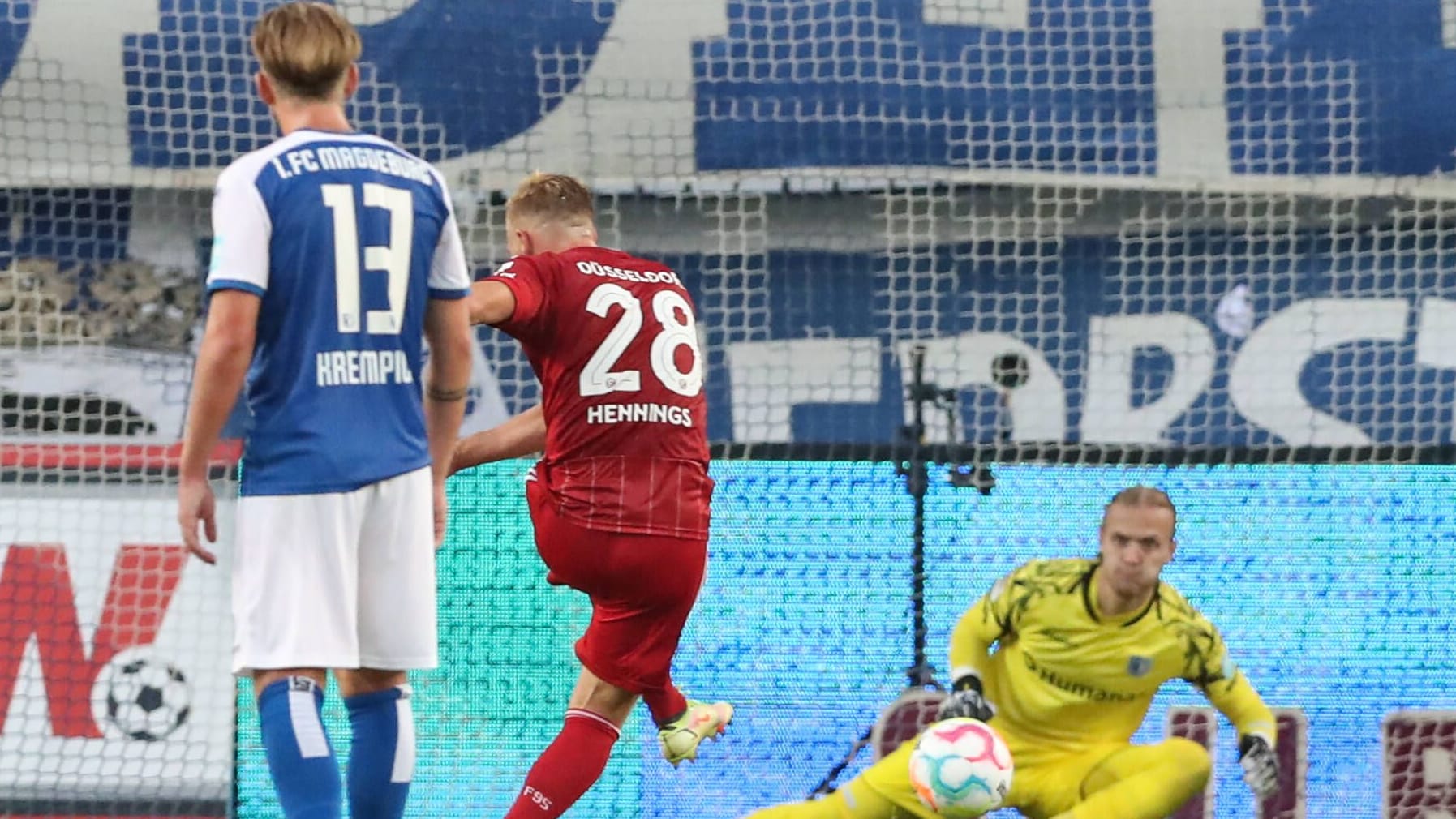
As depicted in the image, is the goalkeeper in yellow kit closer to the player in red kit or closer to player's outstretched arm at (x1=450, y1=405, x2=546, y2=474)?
the player in red kit

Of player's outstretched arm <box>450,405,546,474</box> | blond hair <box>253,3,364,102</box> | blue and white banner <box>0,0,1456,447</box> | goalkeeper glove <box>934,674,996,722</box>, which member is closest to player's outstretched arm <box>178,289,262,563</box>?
blond hair <box>253,3,364,102</box>

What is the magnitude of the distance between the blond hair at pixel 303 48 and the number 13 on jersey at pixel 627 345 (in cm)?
121

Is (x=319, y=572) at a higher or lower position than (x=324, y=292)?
lower

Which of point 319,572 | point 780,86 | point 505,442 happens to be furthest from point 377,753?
point 780,86

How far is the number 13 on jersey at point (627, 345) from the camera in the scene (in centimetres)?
419

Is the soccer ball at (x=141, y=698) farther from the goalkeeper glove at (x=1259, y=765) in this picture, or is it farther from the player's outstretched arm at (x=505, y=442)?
the goalkeeper glove at (x=1259, y=765)

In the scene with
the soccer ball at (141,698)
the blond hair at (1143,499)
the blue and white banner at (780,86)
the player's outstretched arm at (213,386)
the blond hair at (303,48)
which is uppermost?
the blue and white banner at (780,86)

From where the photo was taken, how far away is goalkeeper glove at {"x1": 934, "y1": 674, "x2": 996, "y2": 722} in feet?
14.2

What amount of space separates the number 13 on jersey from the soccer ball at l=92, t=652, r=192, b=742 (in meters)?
2.21

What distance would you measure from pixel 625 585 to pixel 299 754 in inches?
52.4

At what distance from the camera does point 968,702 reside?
433 cm

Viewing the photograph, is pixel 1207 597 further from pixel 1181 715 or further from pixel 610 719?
pixel 610 719

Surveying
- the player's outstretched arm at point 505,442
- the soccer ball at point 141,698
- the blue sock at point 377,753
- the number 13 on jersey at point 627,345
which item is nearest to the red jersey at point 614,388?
the number 13 on jersey at point 627,345

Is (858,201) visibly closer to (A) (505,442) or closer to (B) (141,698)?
(A) (505,442)
